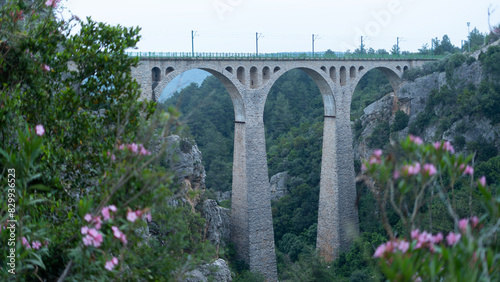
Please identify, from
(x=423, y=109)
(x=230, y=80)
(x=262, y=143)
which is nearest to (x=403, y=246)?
(x=230, y=80)

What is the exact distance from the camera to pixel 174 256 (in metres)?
7.36

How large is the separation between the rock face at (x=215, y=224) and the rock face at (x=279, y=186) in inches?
372

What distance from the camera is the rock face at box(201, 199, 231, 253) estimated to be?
71.2ft

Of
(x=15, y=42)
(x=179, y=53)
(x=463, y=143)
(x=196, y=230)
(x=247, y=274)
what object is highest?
(x=179, y=53)

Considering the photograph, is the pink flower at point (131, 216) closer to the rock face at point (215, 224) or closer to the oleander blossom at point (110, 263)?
the oleander blossom at point (110, 263)

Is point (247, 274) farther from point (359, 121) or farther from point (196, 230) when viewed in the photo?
point (359, 121)

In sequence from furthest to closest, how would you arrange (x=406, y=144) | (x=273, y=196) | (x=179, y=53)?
(x=273, y=196) < (x=179, y=53) < (x=406, y=144)

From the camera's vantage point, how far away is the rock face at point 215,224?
2169cm

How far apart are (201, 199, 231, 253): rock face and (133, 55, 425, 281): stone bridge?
1.54ft

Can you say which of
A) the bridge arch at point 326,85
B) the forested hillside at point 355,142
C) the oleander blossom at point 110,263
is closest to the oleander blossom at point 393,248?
the oleander blossom at point 110,263

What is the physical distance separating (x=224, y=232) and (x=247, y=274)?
322 centimetres

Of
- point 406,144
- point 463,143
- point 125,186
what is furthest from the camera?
point 463,143

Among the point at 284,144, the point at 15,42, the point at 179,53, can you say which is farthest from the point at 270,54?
the point at 15,42

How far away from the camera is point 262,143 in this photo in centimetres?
2395
